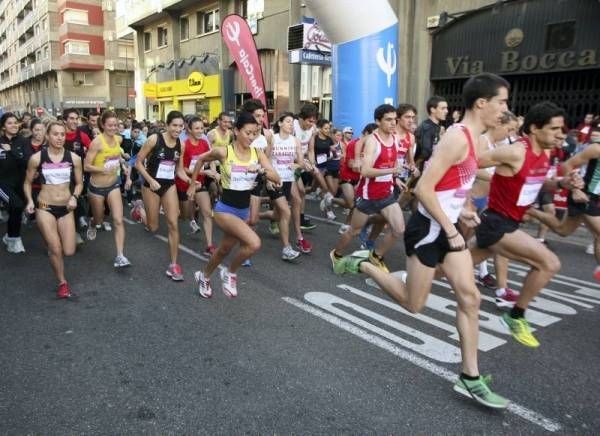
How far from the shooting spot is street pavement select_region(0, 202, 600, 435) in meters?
2.87

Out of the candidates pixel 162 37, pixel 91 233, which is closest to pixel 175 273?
pixel 91 233

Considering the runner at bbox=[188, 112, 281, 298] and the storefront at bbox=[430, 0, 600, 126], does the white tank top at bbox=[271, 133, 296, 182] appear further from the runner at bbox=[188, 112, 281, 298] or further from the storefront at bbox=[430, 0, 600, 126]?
the storefront at bbox=[430, 0, 600, 126]

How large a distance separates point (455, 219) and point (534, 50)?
36.1 ft

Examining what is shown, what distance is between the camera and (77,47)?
1945 inches

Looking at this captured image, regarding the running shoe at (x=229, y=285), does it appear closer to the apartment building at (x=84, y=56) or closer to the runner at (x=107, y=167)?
the runner at (x=107, y=167)

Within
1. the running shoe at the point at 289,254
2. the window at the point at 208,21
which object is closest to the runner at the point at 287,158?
the running shoe at the point at 289,254

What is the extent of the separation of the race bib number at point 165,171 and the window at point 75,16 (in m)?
52.1

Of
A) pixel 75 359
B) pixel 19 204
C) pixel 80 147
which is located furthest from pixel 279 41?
pixel 75 359

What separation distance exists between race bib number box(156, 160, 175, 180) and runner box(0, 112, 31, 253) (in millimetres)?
2434

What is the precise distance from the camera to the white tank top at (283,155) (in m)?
6.80

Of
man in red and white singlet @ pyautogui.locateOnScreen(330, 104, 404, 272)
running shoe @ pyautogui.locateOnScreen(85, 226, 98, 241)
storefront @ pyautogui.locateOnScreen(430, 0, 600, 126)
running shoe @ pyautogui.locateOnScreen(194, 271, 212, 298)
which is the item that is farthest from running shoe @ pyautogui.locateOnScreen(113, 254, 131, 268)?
storefront @ pyautogui.locateOnScreen(430, 0, 600, 126)

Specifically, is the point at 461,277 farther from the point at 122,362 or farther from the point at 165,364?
the point at 122,362

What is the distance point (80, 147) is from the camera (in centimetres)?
793

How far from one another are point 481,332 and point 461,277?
1456 mm
